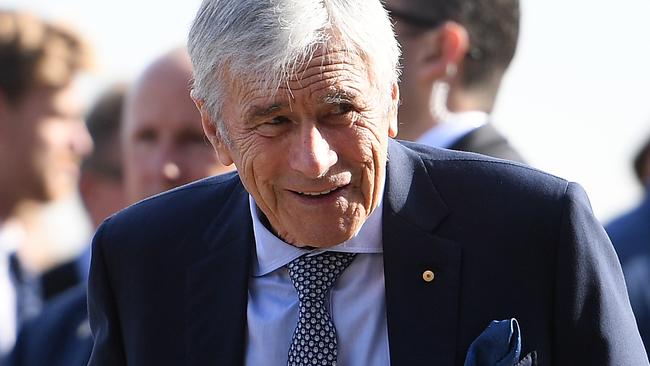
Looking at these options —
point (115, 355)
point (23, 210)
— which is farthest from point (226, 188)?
point (23, 210)

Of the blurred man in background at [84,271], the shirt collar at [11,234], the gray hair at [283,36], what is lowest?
the shirt collar at [11,234]

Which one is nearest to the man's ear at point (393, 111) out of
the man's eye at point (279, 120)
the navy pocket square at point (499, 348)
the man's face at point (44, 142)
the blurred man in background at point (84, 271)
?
the man's eye at point (279, 120)

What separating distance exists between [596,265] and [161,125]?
7.92ft

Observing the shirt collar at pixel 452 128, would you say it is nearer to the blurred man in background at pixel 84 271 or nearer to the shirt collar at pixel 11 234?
the blurred man in background at pixel 84 271

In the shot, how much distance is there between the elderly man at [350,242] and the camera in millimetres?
3650

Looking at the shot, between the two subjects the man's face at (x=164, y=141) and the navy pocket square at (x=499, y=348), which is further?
the man's face at (x=164, y=141)

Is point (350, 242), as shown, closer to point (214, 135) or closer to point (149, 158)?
point (214, 135)

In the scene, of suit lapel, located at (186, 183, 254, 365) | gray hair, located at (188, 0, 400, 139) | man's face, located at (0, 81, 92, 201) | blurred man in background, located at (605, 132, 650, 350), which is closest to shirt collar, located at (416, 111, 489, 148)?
blurred man in background, located at (605, 132, 650, 350)

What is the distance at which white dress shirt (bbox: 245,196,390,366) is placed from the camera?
379 cm

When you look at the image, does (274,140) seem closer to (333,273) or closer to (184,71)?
(333,273)

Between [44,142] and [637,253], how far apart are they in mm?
3208

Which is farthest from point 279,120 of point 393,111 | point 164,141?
point 164,141

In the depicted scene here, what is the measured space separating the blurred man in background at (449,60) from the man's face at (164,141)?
780 millimetres

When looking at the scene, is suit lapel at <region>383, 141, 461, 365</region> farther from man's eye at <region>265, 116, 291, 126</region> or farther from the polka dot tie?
man's eye at <region>265, 116, 291, 126</region>
